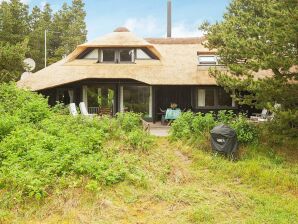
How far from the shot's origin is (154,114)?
20.7 meters

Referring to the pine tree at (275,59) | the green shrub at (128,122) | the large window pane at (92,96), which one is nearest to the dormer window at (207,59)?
the large window pane at (92,96)

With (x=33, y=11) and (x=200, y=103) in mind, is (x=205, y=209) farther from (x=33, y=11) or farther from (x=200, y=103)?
(x=33, y=11)

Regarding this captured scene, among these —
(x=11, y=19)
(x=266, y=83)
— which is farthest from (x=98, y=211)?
(x=11, y=19)

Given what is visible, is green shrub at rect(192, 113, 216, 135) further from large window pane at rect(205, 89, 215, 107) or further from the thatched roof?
large window pane at rect(205, 89, 215, 107)

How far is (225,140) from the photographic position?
41.5 feet

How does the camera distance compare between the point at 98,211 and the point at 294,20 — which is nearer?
the point at 98,211

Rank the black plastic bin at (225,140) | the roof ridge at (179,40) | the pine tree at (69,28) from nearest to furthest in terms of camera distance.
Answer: the black plastic bin at (225,140) < the roof ridge at (179,40) < the pine tree at (69,28)

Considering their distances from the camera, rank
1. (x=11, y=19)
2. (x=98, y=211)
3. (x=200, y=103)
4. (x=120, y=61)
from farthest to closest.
→ (x=11, y=19)
(x=120, y=61)
(x=200, y=103)
(x=98, y=211)

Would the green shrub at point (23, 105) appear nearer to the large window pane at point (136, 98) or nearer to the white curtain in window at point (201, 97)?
the large window pane at point (136, 98)

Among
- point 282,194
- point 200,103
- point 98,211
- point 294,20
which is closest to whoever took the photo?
point 98,211

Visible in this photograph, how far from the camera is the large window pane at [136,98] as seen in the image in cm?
2162

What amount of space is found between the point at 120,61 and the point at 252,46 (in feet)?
37.5

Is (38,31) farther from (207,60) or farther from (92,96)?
(207,60)

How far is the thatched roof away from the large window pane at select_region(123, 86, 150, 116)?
1237mm
